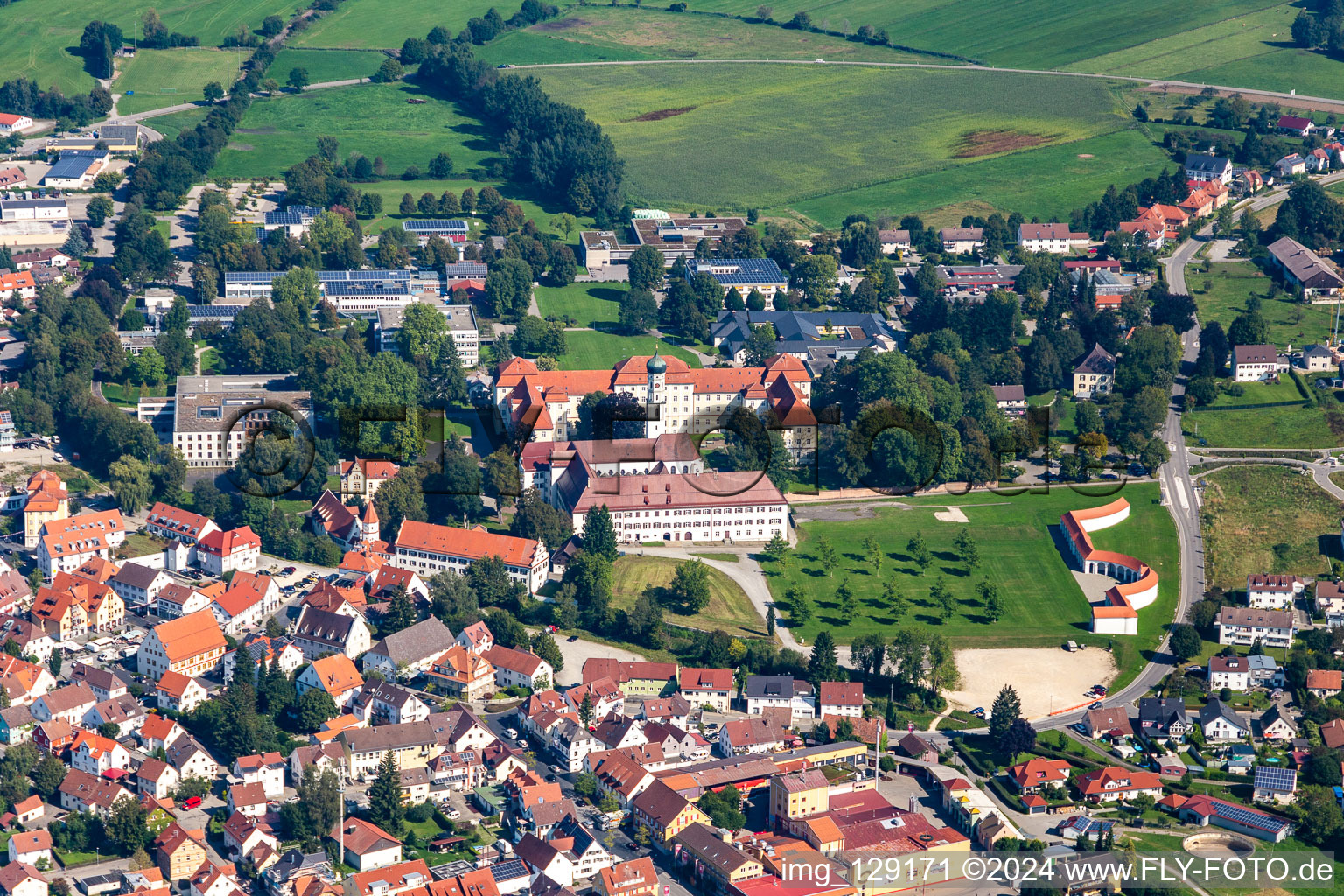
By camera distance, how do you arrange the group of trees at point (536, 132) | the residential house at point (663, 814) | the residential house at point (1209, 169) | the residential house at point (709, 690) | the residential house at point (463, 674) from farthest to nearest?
the residential house at point (1209, 169)
the group of trees at point (536, 132)
the residential house at point (709, 690)
the residential house at point (463, 674)
the residential house at point (663, 814)

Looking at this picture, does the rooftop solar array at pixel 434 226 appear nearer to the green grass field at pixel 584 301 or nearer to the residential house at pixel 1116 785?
the green grass field at pixel 584 301

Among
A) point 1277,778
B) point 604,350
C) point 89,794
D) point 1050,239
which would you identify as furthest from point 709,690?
point 1050,239

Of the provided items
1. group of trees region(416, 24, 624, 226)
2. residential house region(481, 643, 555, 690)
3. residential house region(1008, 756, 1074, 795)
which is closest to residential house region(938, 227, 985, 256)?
group of trees region(416, 24, 624, 226)

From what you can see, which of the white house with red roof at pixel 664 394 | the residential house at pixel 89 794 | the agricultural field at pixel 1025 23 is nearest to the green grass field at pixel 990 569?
the white house with red roof at pixel 664 394

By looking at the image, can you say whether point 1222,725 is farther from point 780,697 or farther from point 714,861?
point 714,861

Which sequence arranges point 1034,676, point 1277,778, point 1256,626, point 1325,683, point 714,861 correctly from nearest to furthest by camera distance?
point 714,861
point 1277,778
point 1325,683
point 1034,676
point 1256,626

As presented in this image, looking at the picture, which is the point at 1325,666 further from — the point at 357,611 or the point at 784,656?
the point at 357,611

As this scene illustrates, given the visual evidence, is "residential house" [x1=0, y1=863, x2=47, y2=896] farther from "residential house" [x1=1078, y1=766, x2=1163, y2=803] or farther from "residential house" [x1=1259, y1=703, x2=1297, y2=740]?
"residential house" [x1=1259, y1=703, x2=1297, y2=740]

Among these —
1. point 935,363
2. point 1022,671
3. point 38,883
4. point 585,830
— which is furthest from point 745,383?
point 38,883
